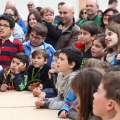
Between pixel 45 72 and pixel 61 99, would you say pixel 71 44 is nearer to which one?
pixel 45 72

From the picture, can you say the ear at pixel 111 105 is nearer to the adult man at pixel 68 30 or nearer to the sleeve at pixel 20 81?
the sleeve at pixel 20 81

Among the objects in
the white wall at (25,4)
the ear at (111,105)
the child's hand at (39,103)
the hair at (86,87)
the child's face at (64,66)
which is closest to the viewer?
the ear at (111,105)

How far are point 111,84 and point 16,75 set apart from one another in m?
2.21

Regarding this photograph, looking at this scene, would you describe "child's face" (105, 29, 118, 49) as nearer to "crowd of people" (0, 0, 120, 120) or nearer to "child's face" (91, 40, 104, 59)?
"crowd of people" (0, 0, 120, 120)

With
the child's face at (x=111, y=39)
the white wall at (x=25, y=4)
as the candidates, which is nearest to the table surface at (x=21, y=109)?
the child's face at (x=111, y=39)

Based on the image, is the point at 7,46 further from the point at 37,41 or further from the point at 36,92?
the point at 36,92

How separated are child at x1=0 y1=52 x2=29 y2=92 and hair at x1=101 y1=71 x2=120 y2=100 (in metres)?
2.09

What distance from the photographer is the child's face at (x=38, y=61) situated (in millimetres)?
4129

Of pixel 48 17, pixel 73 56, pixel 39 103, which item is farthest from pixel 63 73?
pixel 48 17

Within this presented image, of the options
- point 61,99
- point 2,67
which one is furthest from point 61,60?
point 2,67

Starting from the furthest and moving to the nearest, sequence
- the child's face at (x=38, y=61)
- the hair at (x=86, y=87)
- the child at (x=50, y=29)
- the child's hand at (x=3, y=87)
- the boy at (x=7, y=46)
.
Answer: the child at (x=50, y=29), the boy at (x=7, y=46), the child's face at (x=38, y=61), the child's hand at (x=3, y=87), the hair at (x=86, y=87)

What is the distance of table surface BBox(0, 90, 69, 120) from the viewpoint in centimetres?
289

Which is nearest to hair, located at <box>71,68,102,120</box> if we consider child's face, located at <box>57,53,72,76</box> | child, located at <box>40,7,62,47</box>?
child's face, located at <box>57,53,72,76</box>

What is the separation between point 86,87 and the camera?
2.34 m
